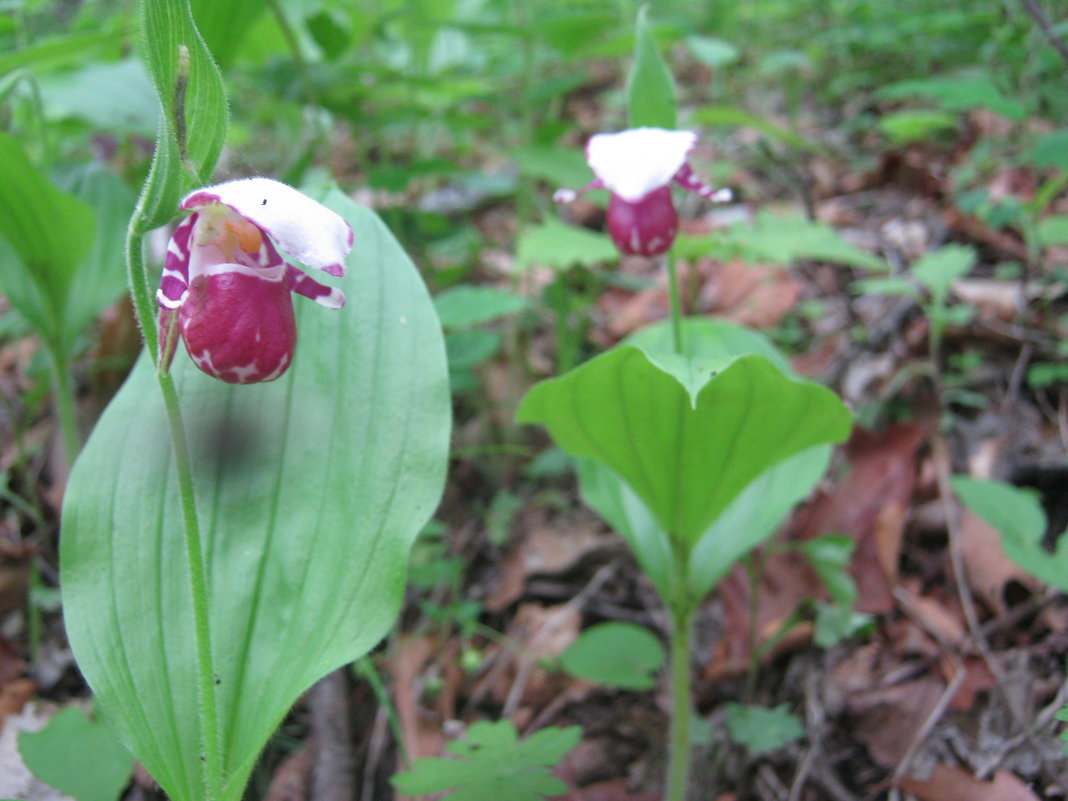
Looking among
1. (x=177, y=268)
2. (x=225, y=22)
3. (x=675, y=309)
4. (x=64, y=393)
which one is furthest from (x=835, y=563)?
(x=225, y=22)

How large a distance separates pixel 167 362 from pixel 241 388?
0.79ft

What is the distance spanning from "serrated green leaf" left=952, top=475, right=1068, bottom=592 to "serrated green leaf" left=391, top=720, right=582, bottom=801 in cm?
84

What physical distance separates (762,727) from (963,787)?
329mm

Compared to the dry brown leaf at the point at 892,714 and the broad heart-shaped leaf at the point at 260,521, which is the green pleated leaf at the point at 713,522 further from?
the broad heart-shaped leaf at the point at 260,521

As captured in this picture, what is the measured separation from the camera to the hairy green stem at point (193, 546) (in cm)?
93

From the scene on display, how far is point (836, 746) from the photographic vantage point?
4.84 feet

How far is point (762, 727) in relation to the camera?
1431mm

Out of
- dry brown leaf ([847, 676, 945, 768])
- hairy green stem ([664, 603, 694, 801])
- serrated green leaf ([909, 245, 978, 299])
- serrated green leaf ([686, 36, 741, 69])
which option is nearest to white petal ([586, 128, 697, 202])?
hairy green stem ([664, 603, 694, 801])

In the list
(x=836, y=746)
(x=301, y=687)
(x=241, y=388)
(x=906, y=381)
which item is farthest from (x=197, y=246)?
(x=906, y=381)

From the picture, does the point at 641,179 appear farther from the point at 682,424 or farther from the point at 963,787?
the point at 963,787

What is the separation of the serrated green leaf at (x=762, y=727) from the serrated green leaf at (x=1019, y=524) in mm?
493

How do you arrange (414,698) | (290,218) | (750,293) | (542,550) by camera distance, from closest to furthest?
1. (290,218)
2. (414,698)
3. (542,550)
4. (750,293)

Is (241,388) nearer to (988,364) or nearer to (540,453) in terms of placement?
(540,453)

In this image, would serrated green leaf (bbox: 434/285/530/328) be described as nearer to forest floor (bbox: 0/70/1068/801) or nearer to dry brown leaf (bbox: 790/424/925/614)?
forest floor (bbox: 0/70/1068/801)
